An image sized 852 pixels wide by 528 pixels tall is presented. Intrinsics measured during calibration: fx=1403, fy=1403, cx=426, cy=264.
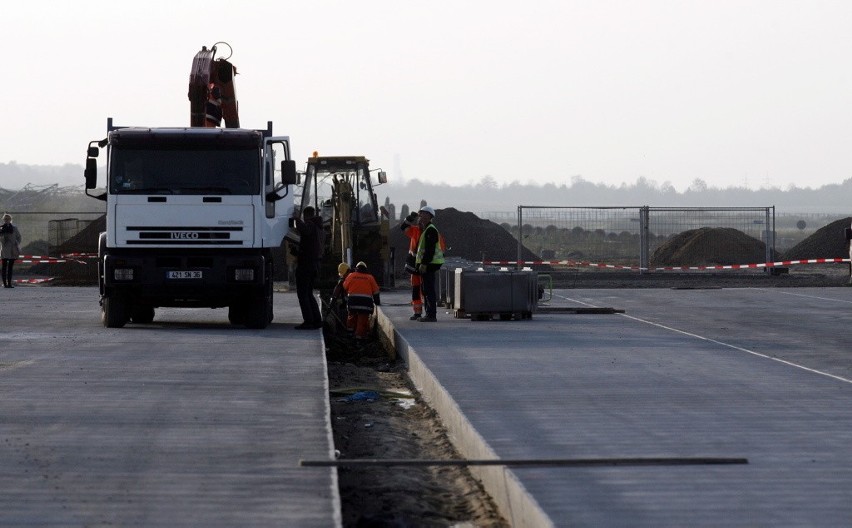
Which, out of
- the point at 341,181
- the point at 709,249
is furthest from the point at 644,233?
the point at 341,181

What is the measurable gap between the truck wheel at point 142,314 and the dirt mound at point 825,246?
34.3 m

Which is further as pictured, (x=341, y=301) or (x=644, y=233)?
(x=644, y=233)

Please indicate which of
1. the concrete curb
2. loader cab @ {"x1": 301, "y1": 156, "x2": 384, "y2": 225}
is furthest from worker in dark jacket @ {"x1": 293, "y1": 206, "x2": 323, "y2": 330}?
loader cab @ {"x1": 301, "y1": 156, "x2": 384, "y2": 225}

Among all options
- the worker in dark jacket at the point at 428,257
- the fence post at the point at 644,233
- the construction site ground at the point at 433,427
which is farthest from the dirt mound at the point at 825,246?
the construction site ground at the point at 433,427

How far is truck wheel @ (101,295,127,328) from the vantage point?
2022 cm

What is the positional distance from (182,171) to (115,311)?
2.31 metres

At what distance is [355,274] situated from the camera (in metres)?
20.5

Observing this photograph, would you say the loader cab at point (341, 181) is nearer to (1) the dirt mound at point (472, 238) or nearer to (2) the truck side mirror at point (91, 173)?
(2) the truck side mirror at point (91, 173)

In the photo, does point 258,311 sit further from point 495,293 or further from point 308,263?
point 495,293

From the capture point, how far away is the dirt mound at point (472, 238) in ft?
172

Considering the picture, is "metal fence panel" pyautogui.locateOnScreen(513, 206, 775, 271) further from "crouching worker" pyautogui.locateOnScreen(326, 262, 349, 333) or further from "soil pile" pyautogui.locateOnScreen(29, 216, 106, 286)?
"crouching worker" pyautogui.locateOnScreen(326, 262, 349, 333)

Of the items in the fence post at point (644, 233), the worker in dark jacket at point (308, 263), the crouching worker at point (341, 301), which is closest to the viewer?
the worker in dark jacket at point (308, 263)

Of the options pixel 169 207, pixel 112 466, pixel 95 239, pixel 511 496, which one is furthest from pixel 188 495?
pixel 95 239

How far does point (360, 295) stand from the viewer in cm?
2056
